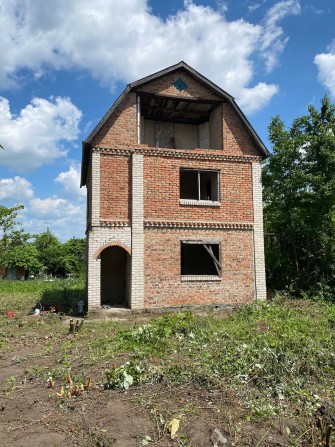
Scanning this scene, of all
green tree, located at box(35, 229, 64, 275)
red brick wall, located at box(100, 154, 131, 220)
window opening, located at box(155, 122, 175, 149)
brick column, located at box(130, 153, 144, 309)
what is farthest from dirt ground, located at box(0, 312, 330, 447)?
green tree, located at box(35, 229, 64, 275)

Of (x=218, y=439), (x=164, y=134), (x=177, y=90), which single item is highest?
(x=177, y=90)

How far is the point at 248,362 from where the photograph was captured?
620 cm

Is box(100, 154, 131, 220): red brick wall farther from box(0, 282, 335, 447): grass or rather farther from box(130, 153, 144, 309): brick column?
box(0, 282, 335, 447): grass

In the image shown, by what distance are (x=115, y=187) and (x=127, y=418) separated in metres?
9.04

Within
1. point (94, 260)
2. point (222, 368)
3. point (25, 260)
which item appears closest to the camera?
point (222, 368)

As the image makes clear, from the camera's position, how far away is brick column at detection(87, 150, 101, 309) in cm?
1241

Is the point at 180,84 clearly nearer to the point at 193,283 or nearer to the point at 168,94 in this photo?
the point at 168,94

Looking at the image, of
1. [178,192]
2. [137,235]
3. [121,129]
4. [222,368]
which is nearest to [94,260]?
[137,235]

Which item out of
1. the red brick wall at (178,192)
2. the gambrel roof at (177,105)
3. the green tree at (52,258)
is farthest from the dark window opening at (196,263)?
the green tree at (52,258)

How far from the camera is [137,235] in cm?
1273

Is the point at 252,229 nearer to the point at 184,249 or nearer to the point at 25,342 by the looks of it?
the point at 184,249

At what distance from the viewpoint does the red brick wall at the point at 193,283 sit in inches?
502

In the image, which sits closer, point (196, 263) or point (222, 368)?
point (222, 368)

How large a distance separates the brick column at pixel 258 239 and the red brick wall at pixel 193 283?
0.19 meters
